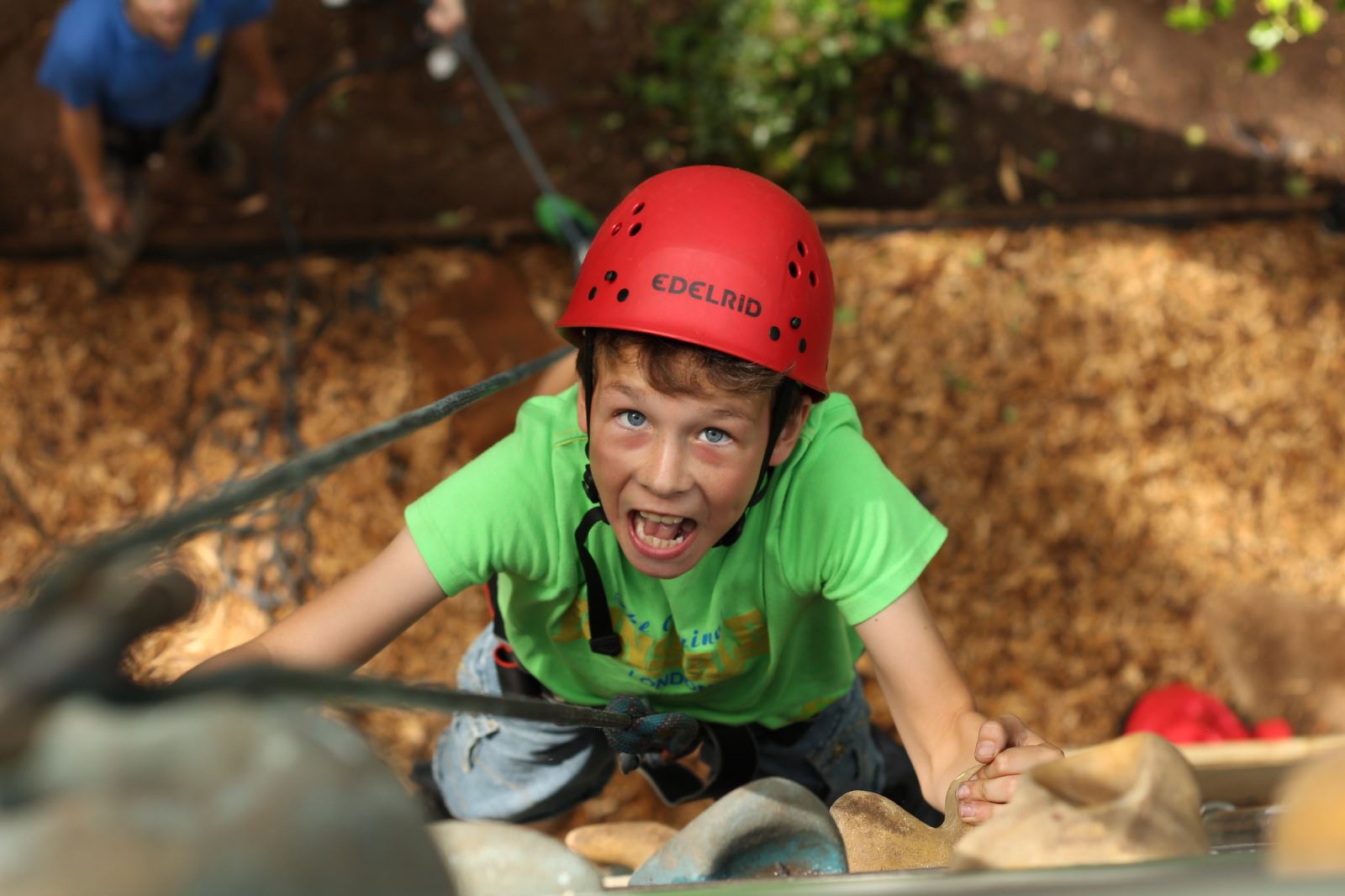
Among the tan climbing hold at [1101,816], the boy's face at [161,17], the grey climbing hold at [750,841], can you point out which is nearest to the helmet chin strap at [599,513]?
the grey climbing hold at [750,841]

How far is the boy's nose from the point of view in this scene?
1.76 m

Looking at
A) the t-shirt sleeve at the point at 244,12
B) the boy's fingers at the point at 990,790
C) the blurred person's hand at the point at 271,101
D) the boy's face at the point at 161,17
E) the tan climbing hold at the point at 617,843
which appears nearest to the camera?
the boy's fingers at the point at 990,790

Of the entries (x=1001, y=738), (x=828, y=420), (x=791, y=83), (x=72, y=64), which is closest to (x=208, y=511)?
(x=1001, y=738)

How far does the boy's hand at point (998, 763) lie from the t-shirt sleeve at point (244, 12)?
3938 millimetres

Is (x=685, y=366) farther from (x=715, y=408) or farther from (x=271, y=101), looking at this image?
(x=271, y=101)

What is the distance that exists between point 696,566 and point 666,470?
329mm

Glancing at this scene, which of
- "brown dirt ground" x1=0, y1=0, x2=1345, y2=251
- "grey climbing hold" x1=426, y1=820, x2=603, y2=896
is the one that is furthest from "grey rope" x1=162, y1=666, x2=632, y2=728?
"brown dirt ground" x1=0, y1=0, x2=1345, y2=251

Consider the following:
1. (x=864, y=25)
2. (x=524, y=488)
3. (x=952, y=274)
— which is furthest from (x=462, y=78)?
(x=524, y=488)

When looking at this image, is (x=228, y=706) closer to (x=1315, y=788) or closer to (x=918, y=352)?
(x=1315, y=788)

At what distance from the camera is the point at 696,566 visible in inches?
79.5

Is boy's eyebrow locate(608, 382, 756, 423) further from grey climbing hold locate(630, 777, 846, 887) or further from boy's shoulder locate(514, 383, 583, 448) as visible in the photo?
grey climbing hold locate(630, 777, 846, 887)

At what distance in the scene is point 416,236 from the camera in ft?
14.4

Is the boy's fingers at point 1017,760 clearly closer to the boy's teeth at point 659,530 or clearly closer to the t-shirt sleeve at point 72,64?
the boy's teeth at point 659,530

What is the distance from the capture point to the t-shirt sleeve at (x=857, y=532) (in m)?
1.93
